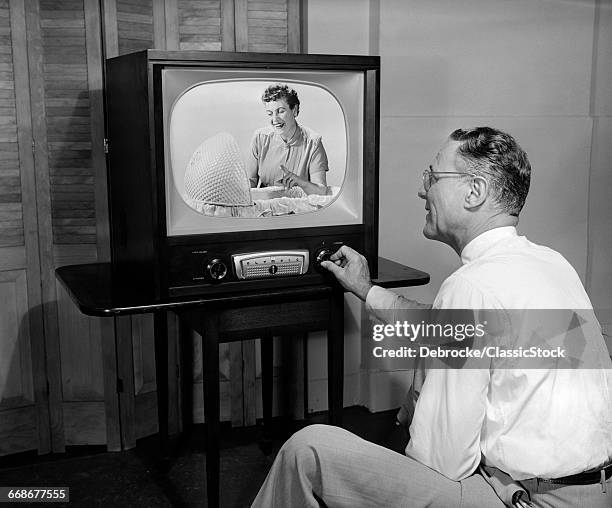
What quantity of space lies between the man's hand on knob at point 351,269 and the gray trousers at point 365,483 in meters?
0.52

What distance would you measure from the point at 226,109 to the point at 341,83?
1.00ft

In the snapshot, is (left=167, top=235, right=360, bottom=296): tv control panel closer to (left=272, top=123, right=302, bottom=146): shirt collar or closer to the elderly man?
(left=272, top=123, right=302, bottom=146): shirt collar

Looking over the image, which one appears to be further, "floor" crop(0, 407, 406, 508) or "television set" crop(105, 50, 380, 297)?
"floor" crop(0, 407, 406, 508)

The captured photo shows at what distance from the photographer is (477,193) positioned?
5.22 feet

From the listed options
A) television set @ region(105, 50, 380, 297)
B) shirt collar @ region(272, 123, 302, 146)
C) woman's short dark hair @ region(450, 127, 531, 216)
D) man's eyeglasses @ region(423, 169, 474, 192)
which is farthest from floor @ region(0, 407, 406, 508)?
woman's short dark hair @ region(450, 127, 531, 216)

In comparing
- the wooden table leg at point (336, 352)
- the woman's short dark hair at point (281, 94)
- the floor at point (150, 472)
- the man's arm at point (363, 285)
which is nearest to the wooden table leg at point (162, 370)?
the floor at point (150, 472)

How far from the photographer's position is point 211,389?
78.4 inches

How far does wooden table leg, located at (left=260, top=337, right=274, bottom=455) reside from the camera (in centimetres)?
272

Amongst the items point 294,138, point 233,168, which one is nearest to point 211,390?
point 233,168

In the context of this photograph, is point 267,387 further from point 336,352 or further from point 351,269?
point 351,269

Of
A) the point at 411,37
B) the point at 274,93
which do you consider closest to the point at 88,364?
the point at 274,93

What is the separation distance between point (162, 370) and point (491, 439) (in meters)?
1.36

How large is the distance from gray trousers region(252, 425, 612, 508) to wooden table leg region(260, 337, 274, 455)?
1192mm

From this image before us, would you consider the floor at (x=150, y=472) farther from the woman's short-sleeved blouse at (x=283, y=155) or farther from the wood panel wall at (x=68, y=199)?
the woman's short-sleeved blouse at (x=283, y=155)
